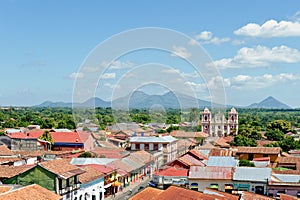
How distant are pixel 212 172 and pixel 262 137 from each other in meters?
32.3

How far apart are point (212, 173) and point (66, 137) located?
21.2m

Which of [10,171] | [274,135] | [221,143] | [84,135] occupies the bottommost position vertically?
[221,143]

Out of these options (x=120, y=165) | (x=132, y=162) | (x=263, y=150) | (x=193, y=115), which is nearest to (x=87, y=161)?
(x=120, y=165)

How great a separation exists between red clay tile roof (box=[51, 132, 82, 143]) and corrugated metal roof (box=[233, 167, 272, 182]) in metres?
20.3

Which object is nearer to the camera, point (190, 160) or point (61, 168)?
point (61, 168)

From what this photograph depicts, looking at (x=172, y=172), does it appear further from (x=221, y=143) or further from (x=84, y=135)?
(x=221, y=143)

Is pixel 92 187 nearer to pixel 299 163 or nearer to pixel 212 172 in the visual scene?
pixel 212 172

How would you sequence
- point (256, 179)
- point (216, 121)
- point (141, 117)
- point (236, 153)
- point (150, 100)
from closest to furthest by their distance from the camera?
point (256, 179)
point (236, 153)
point (150, 100)
point (216, 121)
point (141, 117)

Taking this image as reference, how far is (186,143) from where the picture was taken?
1624 inches

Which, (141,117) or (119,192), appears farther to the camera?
(141,117)

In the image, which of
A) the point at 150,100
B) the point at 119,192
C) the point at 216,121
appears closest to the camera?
the point at 119,192

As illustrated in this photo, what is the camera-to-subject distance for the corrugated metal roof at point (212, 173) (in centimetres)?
1797

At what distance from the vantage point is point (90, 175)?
743 inches

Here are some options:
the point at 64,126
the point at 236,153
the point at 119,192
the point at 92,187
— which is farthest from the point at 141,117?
the point at 92,187
